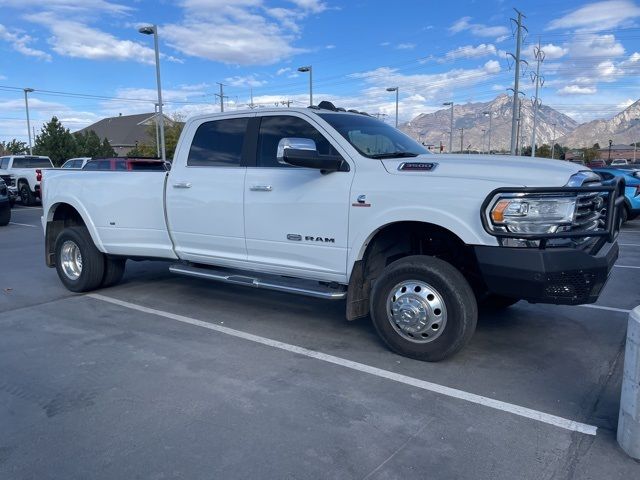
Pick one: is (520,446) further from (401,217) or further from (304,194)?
(304,194)

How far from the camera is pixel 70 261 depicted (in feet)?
23.0

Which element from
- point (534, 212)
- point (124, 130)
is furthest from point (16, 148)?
point (534, 212)

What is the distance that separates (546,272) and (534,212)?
435 mm

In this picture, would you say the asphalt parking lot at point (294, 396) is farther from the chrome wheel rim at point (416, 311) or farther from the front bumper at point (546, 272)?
the front bumper at point (546, 272)

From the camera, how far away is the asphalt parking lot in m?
3.01

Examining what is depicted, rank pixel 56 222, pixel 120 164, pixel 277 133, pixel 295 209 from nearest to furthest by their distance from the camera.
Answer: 1. pixel 295 209
2. pixel 277 133
3. pixel 56 222
4. pixel 120 164

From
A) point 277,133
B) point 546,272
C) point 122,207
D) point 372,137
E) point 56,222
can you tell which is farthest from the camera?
point 56,222

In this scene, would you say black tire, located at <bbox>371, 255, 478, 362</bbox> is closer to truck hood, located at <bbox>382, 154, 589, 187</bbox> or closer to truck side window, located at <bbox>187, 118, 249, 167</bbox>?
truck hood, located at <bbox>382, 154, 589, 187</bbox>

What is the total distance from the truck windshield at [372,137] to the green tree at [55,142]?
1772 inches

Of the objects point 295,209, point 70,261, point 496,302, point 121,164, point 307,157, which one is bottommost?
point 496,302

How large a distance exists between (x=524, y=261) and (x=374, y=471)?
1.84 meters

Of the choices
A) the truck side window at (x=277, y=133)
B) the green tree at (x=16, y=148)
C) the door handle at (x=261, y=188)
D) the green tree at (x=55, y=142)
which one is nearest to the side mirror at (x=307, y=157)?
the truck side window at (x=277, y=133)

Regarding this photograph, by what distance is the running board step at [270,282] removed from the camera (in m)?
4.75

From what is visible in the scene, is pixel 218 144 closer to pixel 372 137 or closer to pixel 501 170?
pixel 372 137
